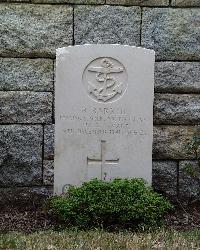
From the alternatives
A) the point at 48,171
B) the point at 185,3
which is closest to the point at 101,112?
the point at 48,171

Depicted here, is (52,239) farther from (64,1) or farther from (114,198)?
(64,1)

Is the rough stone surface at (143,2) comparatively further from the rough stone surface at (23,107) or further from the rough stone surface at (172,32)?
the rough stone surface at (23,107)

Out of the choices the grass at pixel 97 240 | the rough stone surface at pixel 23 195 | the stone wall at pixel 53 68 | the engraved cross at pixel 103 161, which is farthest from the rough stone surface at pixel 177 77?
the grass at pixel 97 240

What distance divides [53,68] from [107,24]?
0.66m

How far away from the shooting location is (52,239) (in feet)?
14.0

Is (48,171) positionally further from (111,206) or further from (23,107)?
(111,206)

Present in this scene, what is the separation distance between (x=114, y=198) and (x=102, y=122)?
789 mm

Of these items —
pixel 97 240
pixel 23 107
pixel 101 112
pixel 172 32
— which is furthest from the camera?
pixel 172 32

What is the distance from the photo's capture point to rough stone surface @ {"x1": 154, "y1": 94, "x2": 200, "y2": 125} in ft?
19.1

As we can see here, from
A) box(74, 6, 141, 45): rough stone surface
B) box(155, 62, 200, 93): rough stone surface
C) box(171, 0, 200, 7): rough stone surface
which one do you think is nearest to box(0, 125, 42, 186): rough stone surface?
box(74, 6, 141, 45): rough stone surface

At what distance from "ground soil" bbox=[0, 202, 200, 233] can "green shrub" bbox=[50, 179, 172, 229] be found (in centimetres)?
21

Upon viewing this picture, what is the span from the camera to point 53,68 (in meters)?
5.76

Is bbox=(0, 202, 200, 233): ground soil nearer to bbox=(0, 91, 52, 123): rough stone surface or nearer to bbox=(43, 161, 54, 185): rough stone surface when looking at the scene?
bbox=(43, 161, 54, 185): rough stone surface

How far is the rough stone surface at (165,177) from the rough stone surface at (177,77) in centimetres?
71
